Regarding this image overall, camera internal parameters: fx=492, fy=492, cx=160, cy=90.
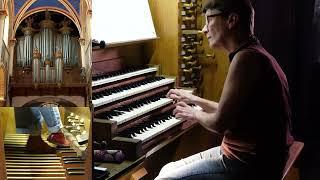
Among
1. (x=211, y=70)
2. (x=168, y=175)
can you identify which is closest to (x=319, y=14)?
(x=211, y=70)

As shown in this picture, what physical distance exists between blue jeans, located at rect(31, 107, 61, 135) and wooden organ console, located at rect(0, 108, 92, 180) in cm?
3

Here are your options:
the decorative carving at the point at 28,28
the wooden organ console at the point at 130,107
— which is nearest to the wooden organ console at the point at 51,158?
the decorative carving at the point at 28,28

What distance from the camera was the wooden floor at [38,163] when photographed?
6.21 ft

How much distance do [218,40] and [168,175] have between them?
0.67m

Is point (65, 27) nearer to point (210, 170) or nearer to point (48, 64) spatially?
point (48, 64)

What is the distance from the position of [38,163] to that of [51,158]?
0.06m

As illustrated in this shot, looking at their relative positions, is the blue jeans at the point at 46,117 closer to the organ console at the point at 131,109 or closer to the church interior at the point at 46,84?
the church interior at the point at 46,84

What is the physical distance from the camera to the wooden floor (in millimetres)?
1892

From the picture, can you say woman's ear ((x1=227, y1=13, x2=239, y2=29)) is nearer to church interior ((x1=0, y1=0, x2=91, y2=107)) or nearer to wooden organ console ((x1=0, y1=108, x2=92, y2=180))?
church interior ((x1=0, y1=0, x2=91, y2=107))

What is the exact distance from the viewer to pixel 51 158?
198 centimetres

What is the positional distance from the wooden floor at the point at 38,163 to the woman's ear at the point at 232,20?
0.89 meters

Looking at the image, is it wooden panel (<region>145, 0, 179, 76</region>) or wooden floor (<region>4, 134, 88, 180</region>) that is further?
wooden panel (<region>145, 0, 179, 76</region>)

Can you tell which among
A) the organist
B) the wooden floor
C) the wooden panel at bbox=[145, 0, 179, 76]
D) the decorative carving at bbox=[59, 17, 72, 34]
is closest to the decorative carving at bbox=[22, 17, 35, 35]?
the decorative carving at bbox=[59, 17, 72, 34]

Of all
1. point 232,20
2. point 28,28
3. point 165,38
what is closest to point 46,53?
point 28,28
